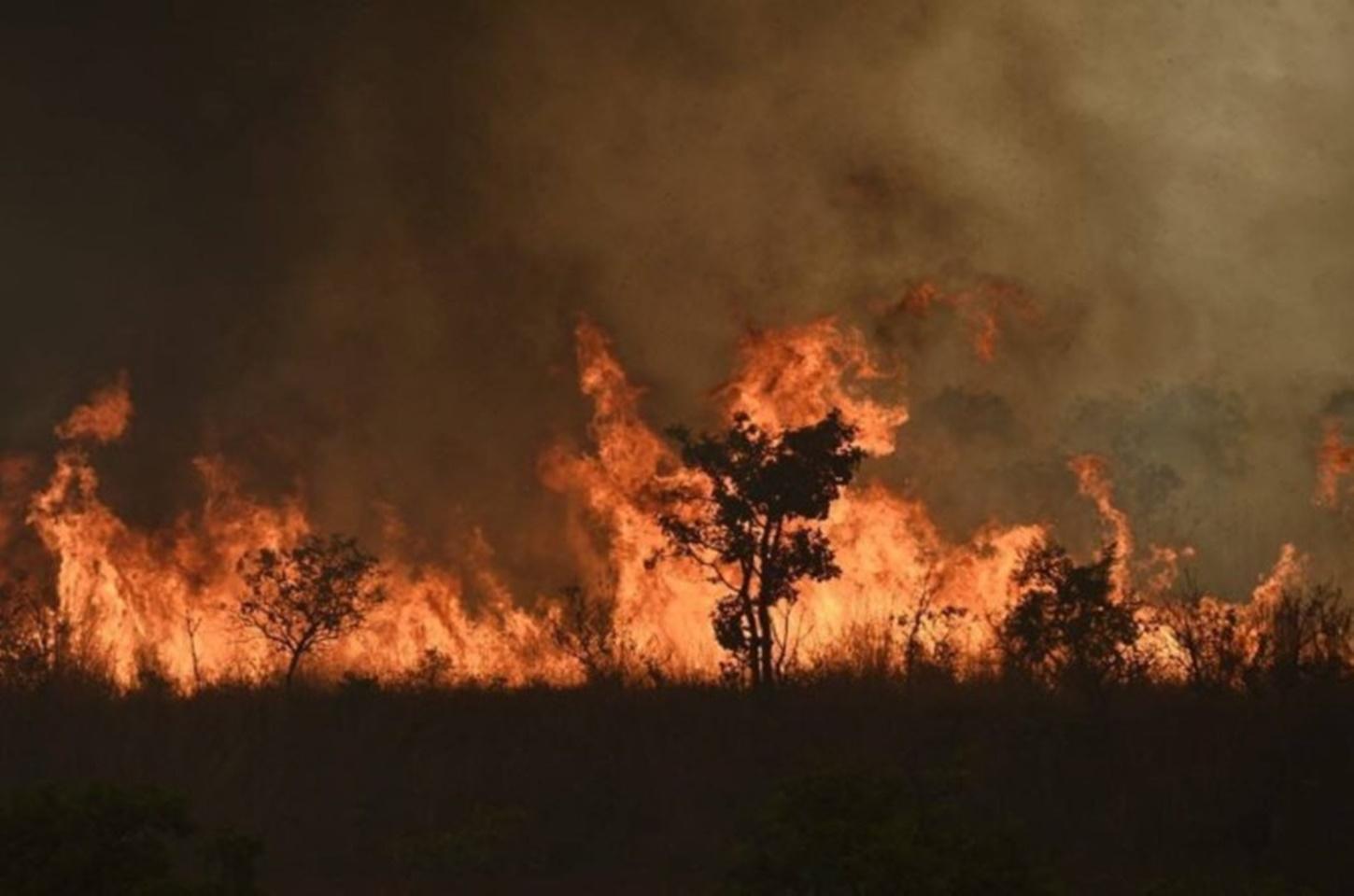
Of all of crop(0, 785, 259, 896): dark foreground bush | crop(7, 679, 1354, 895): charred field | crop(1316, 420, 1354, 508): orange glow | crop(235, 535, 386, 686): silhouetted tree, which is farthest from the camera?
crop(1316, 420, 1354, 508): orange glow

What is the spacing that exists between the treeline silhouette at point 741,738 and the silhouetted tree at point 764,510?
0.16 feet

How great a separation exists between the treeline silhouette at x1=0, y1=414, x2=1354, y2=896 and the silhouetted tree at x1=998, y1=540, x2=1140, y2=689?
48 mm

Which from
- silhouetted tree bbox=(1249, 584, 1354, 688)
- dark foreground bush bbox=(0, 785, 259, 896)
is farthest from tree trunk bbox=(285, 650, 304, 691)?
dark foreground bush bbox=(0, 785, 259, 896)

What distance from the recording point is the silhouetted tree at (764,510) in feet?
78.2

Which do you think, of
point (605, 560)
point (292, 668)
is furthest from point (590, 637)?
point (605, 560)

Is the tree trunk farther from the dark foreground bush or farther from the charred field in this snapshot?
the dark foreground bush

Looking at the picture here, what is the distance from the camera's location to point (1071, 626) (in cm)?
2228

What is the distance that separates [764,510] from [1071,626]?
16.0ft

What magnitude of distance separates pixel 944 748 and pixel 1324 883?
5.01m

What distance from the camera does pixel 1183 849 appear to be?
1889 cm

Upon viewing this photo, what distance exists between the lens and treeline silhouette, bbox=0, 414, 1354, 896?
63.2 ft

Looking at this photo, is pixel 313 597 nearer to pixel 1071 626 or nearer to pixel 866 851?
pixel 1071 626

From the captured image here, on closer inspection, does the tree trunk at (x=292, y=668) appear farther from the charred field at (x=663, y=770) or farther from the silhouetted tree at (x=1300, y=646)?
the silhouetted tree at (x=1300, y=646)

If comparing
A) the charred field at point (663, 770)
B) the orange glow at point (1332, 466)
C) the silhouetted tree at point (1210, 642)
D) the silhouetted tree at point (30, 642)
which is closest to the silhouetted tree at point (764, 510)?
the charred field at point (663, 770)
